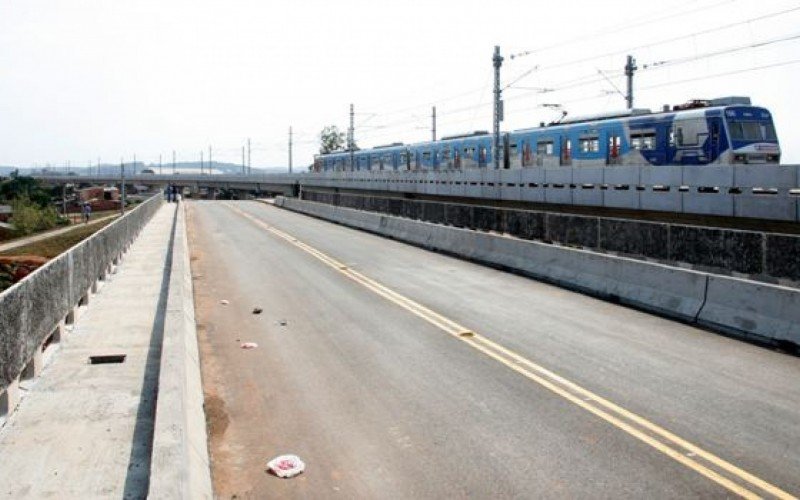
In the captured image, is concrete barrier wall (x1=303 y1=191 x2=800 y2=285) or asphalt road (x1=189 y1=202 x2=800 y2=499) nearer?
asphalt road (x1=189 y1=202 x2=800 y2=499)

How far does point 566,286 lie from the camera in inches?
692

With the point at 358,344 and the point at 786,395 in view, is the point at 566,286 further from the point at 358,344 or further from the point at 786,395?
the point at 786,395

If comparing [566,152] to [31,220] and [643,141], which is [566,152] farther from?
[31,220]

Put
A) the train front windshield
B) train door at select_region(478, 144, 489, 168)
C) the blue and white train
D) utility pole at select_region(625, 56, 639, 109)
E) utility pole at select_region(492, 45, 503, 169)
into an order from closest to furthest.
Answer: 1. the train front windshield
2. the blue and white train
3. utility pole at select_region(492, 45, 503, 169)
4. utility pole at select_region(625, 56, 639, 109)
5. train door at select_region(478, 144, 489, 168)

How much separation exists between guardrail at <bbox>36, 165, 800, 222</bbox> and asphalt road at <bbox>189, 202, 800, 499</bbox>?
28.5ft

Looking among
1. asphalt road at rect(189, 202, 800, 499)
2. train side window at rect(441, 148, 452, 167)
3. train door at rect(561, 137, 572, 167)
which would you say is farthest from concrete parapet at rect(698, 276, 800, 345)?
train side window at rect(441, 148, 452, 167)

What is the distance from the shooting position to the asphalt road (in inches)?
246

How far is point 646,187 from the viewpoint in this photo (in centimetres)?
2777

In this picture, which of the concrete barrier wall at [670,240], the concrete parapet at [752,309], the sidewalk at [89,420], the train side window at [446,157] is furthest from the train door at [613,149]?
the sidewalk at [89,420]

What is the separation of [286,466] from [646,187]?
941 inches

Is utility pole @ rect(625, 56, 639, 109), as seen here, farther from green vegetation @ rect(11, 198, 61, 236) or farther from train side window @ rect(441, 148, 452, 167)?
green vegetation @ rect(11, 198, 61, 236)

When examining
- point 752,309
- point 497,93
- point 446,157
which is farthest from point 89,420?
point 446,157

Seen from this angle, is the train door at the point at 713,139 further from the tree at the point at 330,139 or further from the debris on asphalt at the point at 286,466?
the tree at the point at 330,139

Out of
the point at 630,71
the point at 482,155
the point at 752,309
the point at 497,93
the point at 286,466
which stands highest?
the point at 630,71
